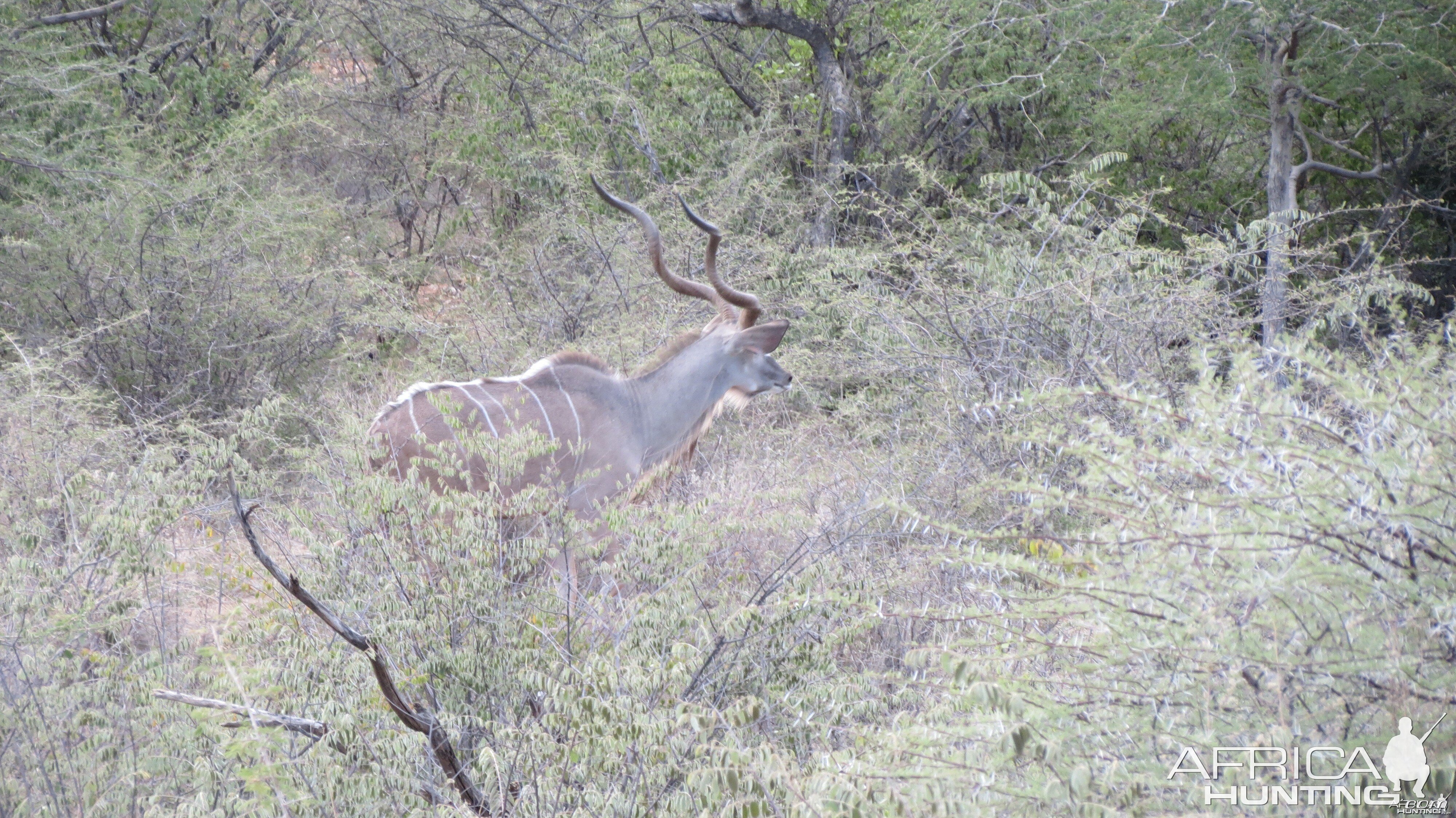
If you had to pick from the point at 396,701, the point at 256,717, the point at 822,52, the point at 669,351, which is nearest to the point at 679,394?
the point at 669,351

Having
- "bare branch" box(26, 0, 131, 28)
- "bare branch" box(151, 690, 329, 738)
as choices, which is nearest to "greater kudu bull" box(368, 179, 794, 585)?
"bare branch" box(151, 690, 329, 738)

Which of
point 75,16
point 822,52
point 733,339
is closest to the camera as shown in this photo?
point 733,339

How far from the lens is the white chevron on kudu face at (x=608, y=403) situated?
171 inches

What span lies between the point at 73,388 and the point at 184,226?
1710 millimetres

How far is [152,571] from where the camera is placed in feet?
10.3

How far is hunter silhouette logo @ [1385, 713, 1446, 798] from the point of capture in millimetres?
1469

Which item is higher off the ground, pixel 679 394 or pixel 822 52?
pixel 822 52

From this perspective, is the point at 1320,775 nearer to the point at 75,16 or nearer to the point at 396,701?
the point at 396,701

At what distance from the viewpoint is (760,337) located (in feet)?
17.8

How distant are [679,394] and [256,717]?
10.3 feet

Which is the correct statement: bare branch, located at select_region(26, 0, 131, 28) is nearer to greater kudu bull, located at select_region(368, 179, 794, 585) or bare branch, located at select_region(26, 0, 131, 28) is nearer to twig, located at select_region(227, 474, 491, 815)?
greater kudu bull, located at select_region(368, 179, 794, 585)

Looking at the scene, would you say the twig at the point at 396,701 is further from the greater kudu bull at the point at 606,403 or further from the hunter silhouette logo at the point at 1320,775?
the hunter silhouette logo at the point at 1320,775

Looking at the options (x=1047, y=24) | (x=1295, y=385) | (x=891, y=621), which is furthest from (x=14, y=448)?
(x=1047, y=24)

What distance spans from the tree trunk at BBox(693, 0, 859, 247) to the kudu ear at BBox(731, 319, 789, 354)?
3785mm
